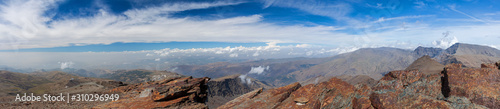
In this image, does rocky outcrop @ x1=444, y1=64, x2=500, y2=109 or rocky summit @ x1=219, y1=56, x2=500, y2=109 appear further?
rocky outcrop @ x1=444, y1=64, x2=500, y2=109

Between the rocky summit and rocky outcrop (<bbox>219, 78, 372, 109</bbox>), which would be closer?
the rocky summit

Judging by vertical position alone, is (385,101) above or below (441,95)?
above

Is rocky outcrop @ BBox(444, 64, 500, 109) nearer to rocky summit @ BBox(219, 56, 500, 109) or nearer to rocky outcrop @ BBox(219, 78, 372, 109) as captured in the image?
rocky summit @ BBox(219, 56, 500, 109)

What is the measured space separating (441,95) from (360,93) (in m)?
11.1

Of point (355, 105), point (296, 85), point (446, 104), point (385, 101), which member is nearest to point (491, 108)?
point (446, 104)

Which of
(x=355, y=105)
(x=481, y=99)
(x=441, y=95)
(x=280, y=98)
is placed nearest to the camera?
(x=355, y=105)

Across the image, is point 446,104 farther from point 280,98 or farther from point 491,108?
point 280,98

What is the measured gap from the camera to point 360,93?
47.8ft

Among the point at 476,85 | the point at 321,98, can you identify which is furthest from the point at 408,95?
the point at 476,85

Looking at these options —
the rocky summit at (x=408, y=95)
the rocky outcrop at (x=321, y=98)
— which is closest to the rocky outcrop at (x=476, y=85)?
the rocky summit at (x=408, y=95)

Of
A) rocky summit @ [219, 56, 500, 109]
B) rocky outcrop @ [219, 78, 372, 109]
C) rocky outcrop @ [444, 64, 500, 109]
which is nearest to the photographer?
rocky summit @ [219, 56, 500, 109]

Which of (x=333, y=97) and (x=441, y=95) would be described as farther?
(x=441, y=95)

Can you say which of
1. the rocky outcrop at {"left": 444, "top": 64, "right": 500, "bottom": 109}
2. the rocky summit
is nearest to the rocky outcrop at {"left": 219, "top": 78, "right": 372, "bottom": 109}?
the rocky summit

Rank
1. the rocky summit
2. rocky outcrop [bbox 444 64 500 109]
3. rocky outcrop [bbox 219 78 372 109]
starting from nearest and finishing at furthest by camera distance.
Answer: the rocky summit → rocky outcrop [bbox 219 78 372 109] → rocky outcrop [bbox 444 64 500 109]
